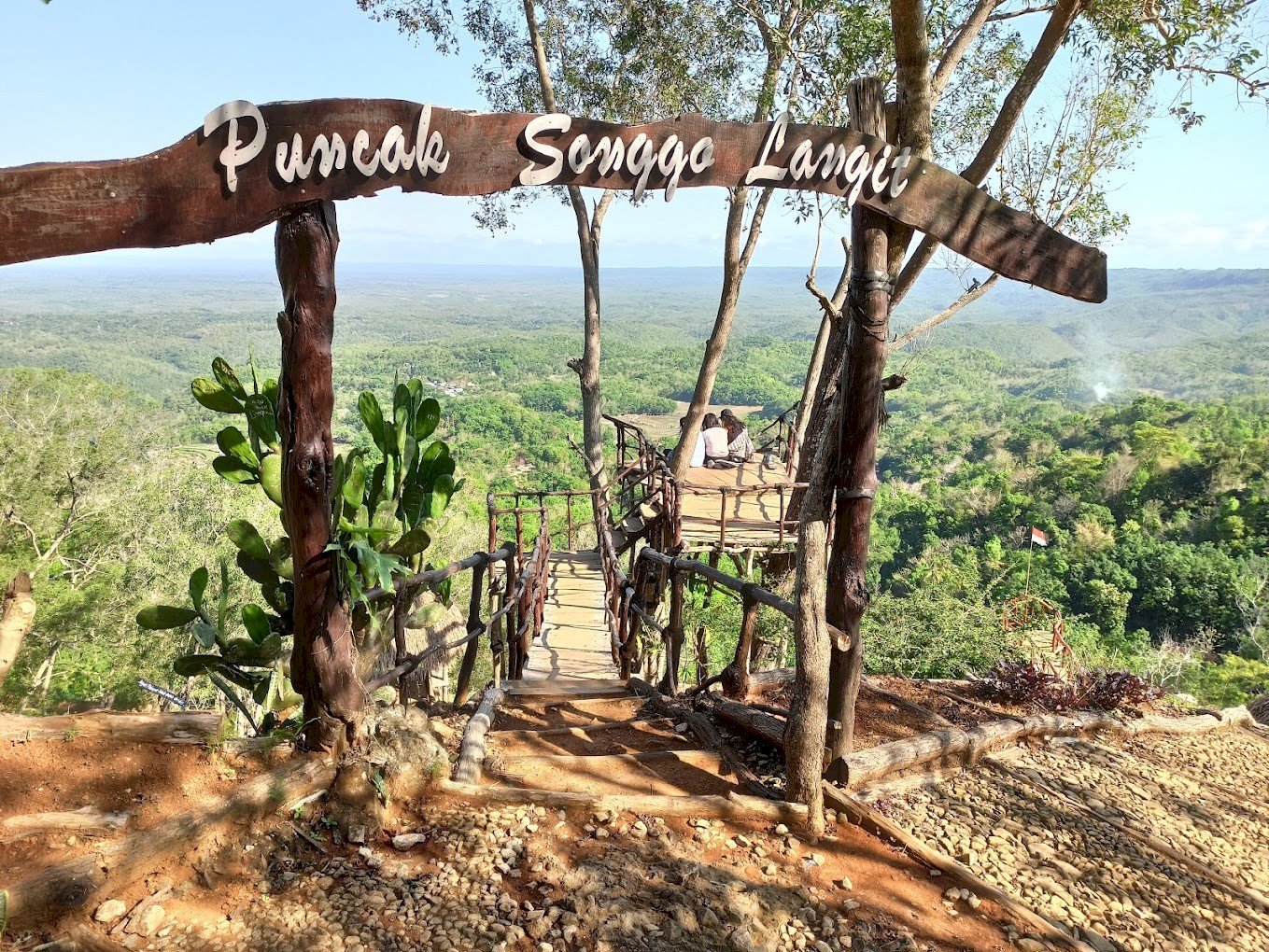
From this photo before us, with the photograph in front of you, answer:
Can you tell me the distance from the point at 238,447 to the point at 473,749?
153 centimetres

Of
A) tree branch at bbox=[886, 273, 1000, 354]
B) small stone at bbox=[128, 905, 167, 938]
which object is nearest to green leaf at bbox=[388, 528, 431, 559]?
small stone at bbox=[128, 905, 167, 938]

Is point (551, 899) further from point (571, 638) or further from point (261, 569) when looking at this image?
point (571, 638)

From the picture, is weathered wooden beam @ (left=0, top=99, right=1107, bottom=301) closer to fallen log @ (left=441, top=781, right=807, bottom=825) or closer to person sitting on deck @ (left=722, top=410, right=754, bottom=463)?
fallen log @ (left=441, top=781, right=807, bottom=825)

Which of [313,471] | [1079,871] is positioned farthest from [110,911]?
[1079,871]

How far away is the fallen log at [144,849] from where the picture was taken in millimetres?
1983

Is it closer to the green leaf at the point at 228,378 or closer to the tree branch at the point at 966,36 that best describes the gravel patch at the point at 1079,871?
the green leaf at the point at 228,378

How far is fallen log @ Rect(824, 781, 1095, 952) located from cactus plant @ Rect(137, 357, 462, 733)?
200 centimetres

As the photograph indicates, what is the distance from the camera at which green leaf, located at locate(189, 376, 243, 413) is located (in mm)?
2965

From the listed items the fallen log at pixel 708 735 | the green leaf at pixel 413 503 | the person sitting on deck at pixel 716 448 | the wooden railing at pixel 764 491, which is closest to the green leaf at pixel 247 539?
the green leaf at pixel 413 503

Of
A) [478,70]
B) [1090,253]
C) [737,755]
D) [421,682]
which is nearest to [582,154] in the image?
[1090,253]

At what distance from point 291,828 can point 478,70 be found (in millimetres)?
11714

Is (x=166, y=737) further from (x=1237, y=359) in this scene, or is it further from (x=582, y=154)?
(x=1237, y=359)

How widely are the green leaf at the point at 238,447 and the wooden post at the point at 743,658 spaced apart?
2.25 meters

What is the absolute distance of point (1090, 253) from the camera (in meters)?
3.71
